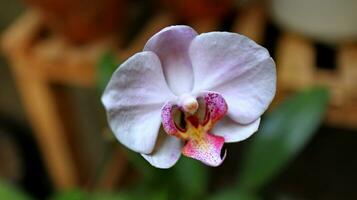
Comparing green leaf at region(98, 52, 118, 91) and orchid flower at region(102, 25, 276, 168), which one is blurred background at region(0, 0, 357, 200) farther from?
orchid flower at region(102, 25, 276, 168)

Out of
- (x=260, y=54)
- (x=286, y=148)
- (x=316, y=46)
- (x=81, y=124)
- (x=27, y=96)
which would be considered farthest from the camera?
(x=81, y=124)

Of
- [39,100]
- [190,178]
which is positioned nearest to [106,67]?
[190,178]

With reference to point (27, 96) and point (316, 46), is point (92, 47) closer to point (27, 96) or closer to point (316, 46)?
point (27, 96)

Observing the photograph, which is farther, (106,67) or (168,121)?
(106,67)

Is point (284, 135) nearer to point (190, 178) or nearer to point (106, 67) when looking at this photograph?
point (190, 178)

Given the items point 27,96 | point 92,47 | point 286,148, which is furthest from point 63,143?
point 286,148

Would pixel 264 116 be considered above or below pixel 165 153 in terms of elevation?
below

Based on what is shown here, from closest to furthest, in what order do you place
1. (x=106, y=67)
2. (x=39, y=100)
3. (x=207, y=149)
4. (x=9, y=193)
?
1. (x=207, y=149)
2. (x=106, y=67)
3. (x=9, y=193)
4. (x=39, y=100)
